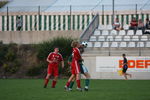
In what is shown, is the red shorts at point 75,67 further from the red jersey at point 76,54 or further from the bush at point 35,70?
the bush at point 35,70

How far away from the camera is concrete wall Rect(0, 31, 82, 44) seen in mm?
46250

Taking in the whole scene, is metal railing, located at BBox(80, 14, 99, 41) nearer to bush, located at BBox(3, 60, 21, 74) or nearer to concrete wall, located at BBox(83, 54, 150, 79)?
concrete wall, located at BBox(83, 54, 150, 79)

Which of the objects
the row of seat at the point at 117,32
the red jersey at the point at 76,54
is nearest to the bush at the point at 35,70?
the row of seat at the point at 117,32

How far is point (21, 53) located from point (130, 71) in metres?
9.52

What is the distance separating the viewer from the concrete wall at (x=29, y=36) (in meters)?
46.2

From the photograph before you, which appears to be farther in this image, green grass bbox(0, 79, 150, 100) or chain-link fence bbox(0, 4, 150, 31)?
chain-link fence bbox(0, 4, 150, 31)

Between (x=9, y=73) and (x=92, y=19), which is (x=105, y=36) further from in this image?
(x=9, y=73)

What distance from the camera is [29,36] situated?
47.1 m

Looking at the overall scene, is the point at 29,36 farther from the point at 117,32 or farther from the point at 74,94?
the point at 74,94

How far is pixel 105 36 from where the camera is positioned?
43250 mm

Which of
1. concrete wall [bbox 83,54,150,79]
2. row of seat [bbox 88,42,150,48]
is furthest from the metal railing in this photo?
concrete wall [bbox 83,54,150,79]

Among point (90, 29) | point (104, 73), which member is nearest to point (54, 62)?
point (104, 73)

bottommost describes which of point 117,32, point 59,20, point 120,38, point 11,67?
point 11,67

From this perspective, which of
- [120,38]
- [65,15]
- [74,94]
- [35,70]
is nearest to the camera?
[74,94]
